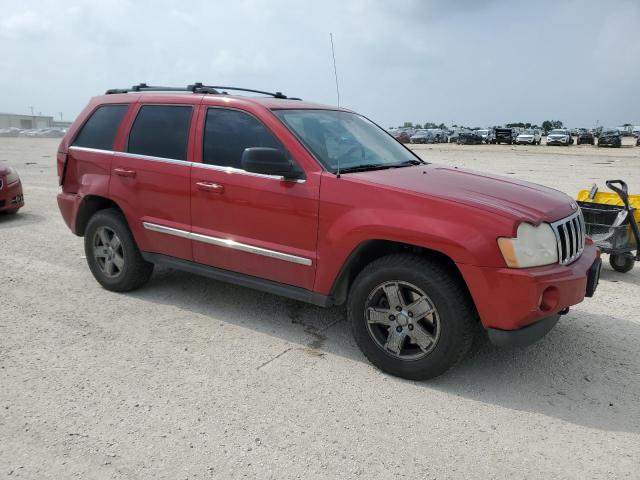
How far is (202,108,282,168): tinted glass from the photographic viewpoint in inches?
168

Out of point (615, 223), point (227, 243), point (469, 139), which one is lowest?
point (227, 243)

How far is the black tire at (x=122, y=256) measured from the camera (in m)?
5.12

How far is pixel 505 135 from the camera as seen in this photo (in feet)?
159

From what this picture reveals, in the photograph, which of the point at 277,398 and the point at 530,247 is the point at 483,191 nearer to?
the point at 530,247

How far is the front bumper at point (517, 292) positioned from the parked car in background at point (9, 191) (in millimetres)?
8119

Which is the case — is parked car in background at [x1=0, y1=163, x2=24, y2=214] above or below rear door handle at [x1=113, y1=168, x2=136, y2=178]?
below

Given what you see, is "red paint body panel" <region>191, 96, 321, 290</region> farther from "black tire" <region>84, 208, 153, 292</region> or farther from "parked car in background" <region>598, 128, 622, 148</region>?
"parked car in background" <region>598, 128, 622, 148</region>

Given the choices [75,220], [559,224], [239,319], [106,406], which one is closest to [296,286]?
[239,319]

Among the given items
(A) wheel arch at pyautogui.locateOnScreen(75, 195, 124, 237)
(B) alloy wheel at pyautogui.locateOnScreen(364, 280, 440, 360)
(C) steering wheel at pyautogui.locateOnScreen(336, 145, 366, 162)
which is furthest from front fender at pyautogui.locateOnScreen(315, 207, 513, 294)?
(A) wheel arch at pyautogui.locateOnScreen(75, 195, 124, 237)

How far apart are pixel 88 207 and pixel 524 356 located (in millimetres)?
4200

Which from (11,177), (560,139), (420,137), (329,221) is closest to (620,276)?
(329,221)


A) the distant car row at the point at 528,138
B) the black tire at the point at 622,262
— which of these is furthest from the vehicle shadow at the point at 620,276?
the distant car row at the point at 528,138

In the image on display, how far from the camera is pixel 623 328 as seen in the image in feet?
15.2

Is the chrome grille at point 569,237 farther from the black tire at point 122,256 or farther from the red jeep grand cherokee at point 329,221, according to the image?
the black tire at point 122,256
